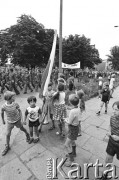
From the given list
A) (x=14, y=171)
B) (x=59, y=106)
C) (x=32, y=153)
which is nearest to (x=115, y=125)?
(x=59, y=106)

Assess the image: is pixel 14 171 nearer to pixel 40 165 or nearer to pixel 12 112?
pixel 40 165

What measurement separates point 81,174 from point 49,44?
1518cm


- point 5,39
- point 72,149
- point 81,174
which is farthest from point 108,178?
point 5,39

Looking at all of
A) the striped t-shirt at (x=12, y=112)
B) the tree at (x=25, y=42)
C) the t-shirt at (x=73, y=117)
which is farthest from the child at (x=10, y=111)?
the tree at (x=25, y=42)

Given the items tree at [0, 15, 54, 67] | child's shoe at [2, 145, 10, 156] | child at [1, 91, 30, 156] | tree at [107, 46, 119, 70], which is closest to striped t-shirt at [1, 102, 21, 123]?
child at [1, 91, 30, 156]

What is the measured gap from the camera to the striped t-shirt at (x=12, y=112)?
93.9 inches

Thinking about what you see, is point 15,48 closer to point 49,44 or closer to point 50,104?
point 49,44

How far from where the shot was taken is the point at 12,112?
2.41 m

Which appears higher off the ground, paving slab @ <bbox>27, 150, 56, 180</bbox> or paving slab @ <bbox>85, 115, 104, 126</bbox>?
paving slab @ <bbox>85, 115, 104, 126</bbox>

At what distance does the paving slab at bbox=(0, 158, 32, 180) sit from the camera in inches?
74.8

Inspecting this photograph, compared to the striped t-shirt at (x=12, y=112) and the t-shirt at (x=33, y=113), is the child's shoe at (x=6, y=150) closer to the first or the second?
the striped t-shirt at (x=12, y=112)

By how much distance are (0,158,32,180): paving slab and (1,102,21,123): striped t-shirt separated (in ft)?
2.81

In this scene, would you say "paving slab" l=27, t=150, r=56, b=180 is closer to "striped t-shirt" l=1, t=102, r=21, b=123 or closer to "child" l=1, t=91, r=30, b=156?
"child" l=1, t=91, r=30, b=156

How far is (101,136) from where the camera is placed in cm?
309
